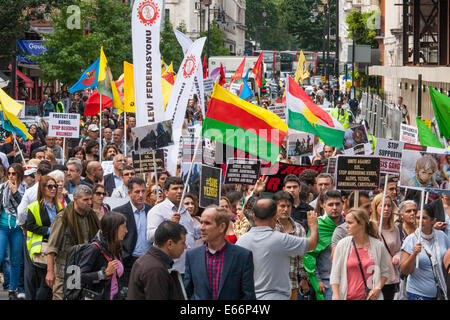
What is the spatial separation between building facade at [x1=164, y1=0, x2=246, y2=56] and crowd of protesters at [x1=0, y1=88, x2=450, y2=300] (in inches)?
2128

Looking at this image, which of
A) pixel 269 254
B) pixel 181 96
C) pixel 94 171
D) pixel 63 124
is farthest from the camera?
pixel 63 124

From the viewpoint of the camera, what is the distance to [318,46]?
118 m

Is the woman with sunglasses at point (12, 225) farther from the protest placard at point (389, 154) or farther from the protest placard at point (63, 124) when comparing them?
the protest placard at point (63, 124)

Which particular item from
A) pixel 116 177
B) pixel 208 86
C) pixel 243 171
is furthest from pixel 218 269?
pixel 208 86

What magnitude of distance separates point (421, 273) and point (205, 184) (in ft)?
8.42

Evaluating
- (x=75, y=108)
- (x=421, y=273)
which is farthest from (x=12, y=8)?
(x=421, y=273)

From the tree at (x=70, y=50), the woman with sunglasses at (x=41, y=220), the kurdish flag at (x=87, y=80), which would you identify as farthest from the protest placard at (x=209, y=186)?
the tree at (x=70, y=50)

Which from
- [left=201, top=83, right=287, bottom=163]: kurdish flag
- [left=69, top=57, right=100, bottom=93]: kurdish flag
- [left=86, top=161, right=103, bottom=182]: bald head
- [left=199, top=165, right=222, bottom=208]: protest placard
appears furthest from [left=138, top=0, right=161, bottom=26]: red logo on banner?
[left=69, top=57, right=100, bottom=93]: kurdish flag

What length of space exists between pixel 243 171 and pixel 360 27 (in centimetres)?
5046

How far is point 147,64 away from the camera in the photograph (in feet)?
40.3

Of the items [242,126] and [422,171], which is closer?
[422,171]

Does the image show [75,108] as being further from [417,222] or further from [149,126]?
[417,222]

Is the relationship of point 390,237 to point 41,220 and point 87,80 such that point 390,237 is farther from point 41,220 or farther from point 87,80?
point 87,80

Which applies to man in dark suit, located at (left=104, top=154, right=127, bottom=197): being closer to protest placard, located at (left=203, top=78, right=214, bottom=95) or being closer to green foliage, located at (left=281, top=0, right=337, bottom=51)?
protest placard, located at (left=203, top=78, right=214, bottom=95)
